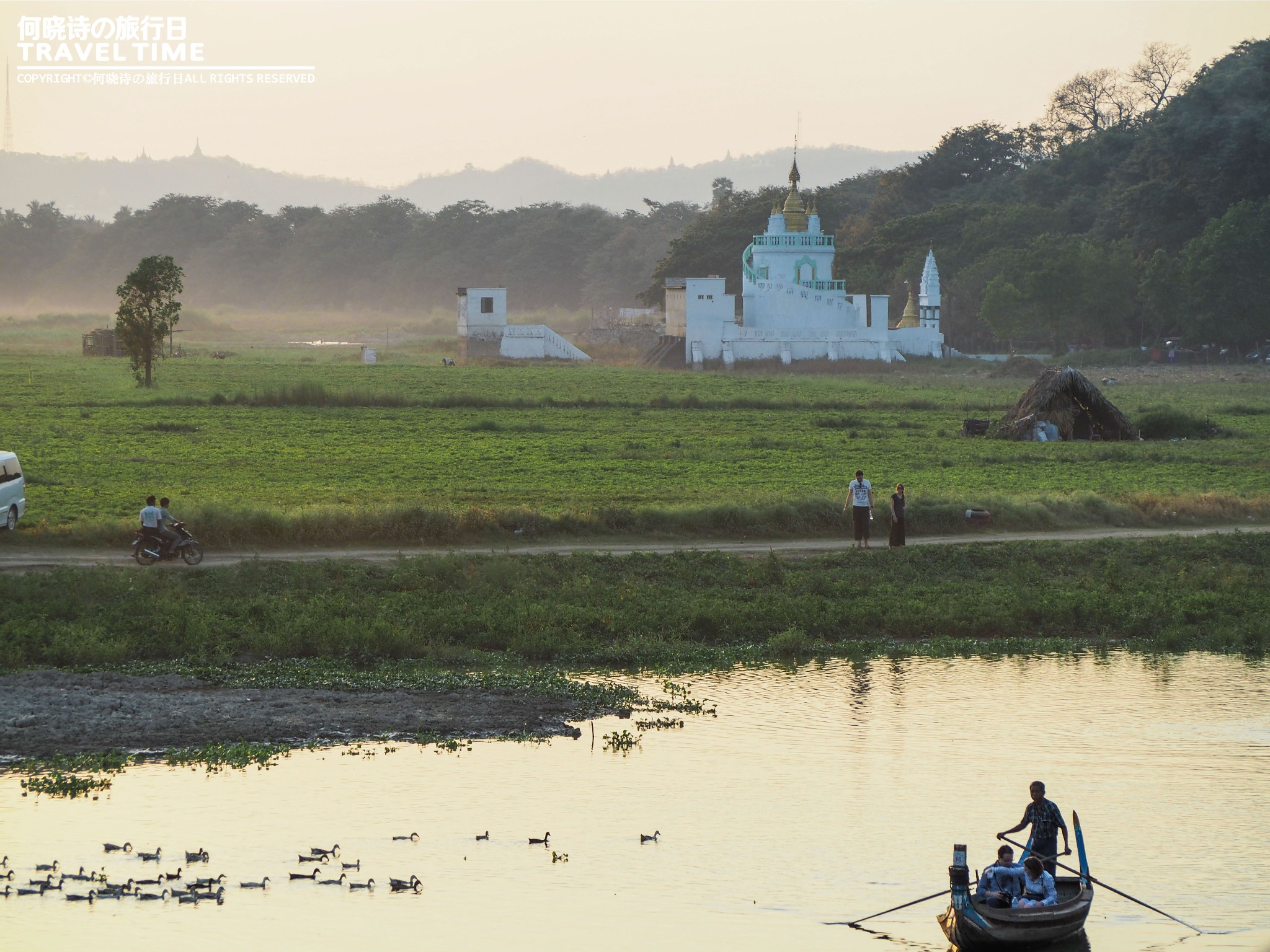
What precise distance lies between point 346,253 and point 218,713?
522 ft

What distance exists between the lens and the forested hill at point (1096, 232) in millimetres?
77250

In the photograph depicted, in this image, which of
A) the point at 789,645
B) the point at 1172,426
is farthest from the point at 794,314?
the point at 789,645

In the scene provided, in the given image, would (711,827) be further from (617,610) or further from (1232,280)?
(1232,280)

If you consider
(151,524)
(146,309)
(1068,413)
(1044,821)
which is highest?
(146,309)

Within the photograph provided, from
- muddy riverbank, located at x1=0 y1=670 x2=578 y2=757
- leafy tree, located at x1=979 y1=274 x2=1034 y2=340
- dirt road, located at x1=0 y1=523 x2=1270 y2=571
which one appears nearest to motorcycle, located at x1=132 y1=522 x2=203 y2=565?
dirt road, located at x1=0 y1=523 x2=1270 y2=571

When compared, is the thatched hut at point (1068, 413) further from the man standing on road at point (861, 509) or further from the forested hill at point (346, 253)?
the forested hill at point (346, 253)

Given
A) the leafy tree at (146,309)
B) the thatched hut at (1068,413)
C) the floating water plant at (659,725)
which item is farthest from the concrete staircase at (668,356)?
the floating water plant at (659,725)

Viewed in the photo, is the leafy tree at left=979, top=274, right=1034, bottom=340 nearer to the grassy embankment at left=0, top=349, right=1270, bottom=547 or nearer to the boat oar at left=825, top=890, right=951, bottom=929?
the grassy embankment at left=0, top=349, right=1270, bottom=547

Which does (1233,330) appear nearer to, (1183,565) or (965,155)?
(965,155)

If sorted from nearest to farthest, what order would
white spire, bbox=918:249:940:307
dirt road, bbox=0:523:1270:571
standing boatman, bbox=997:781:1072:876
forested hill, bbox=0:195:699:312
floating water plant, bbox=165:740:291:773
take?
standing boatman, bbox=997:781:1072:876
floating water plant, bbox=165:740:291:773
dirt road, bbox=0:523:1270:571
white spire, bbox=918:249:940:307
forested hill, bbox=0:195:699:312

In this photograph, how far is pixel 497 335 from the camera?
283 feet

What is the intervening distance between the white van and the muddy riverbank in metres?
6.79

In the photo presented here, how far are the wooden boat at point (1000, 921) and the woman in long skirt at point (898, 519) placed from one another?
13212mm

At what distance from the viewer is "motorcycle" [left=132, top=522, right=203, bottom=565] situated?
21875mm
